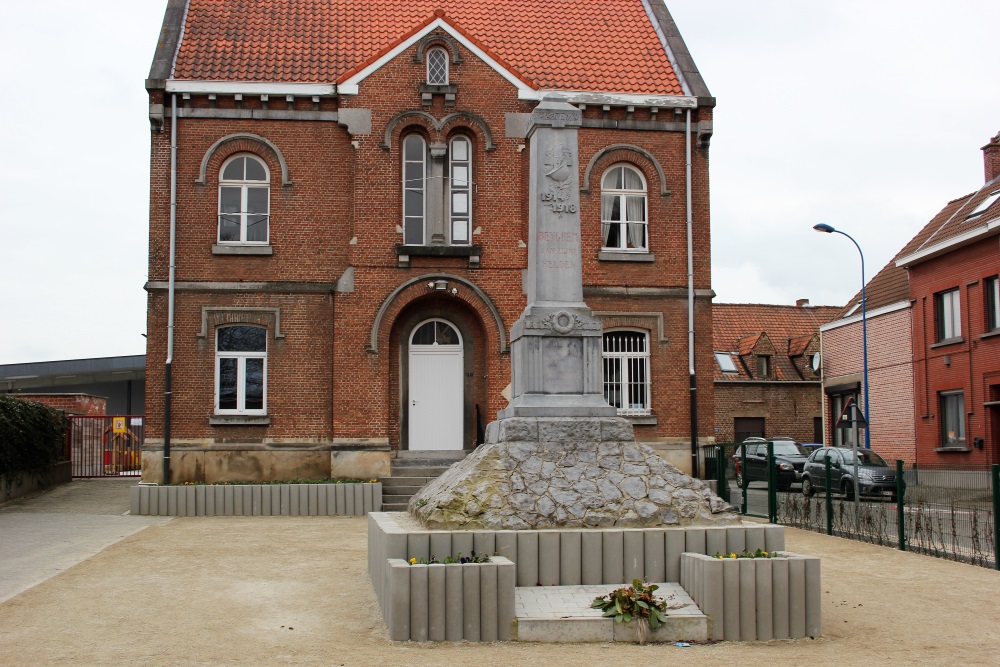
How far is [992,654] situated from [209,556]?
936 centimetres

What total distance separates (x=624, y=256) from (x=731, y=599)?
14740 mm

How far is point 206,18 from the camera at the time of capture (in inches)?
957

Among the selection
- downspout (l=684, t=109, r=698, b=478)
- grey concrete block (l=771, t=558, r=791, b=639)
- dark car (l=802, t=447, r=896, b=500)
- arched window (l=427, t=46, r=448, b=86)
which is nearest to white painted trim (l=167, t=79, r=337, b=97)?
arched window (l=427, t=46, r=448, b=86)

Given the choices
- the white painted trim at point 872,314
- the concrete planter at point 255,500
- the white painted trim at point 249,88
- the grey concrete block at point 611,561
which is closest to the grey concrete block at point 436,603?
the grey concrete block at point 611,561

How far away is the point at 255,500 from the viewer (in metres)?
19.8

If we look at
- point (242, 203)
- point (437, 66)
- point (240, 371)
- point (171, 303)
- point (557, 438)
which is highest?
point (437, 66)

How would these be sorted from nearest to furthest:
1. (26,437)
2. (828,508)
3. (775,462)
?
(828,508), (775,462), (26,437)

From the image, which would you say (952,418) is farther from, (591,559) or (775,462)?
(591,559)

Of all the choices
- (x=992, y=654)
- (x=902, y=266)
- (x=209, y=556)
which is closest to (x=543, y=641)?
(x=992, y=654)

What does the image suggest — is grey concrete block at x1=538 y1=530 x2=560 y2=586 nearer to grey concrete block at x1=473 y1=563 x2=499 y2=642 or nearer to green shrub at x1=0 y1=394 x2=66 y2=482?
grey concrete block at x1=473 y1=563 x2=499 y2=642

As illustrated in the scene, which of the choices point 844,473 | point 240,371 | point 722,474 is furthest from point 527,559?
point 844,473

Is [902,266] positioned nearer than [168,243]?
No

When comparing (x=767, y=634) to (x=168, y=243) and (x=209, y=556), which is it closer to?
(x=209, y=556)

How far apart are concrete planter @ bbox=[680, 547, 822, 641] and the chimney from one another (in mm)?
26821
